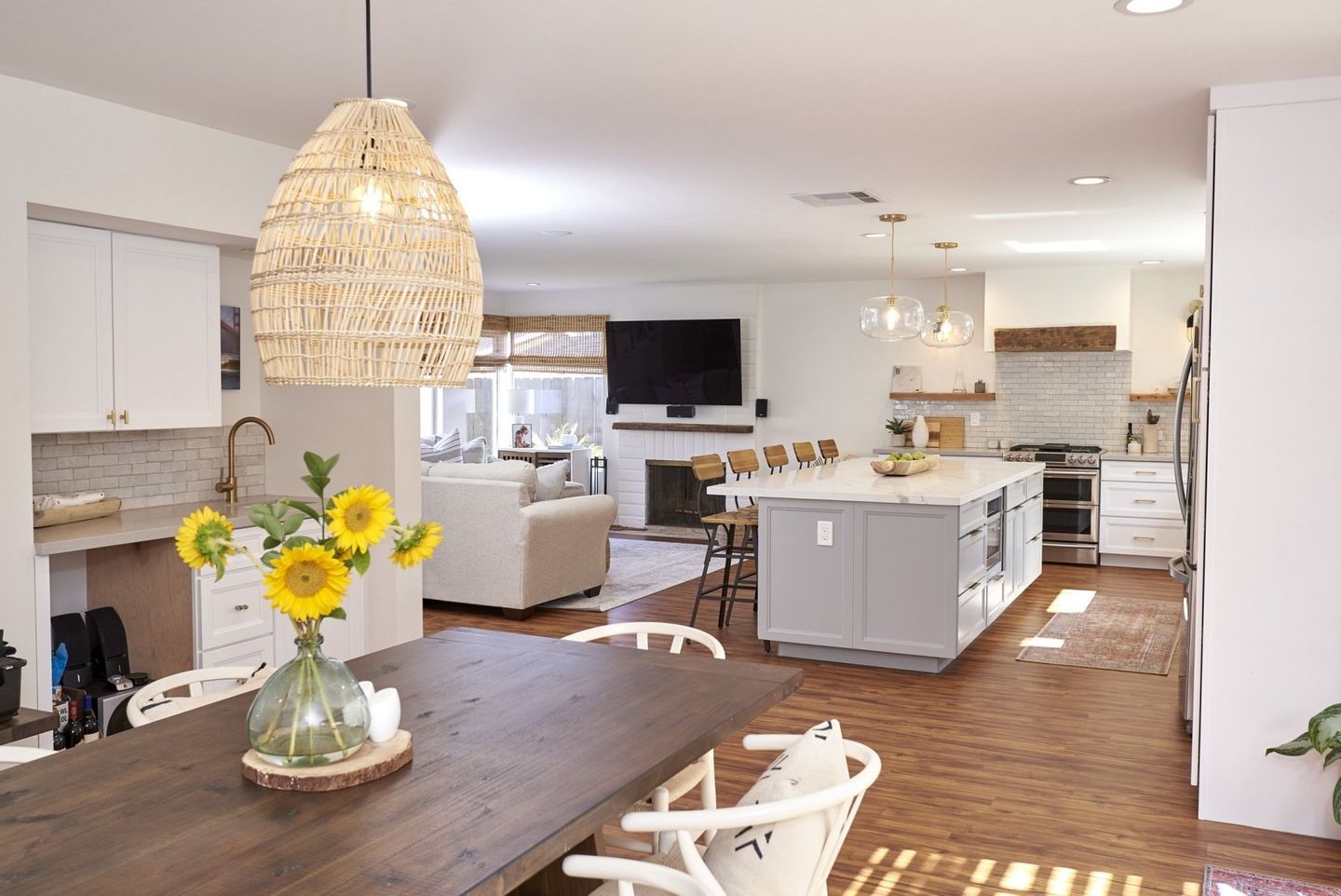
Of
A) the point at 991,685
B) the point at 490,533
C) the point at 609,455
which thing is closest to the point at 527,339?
the point at 609,455

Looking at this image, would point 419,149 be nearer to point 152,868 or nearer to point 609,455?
point 152,868

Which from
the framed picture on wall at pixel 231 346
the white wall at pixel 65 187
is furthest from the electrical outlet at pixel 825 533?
the white wall at pixel 65 187

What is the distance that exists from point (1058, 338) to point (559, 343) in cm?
492

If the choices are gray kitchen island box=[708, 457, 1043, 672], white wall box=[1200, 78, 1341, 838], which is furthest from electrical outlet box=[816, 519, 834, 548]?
white wall box=[1200, 78, 1341, 838]

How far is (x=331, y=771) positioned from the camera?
1.82 m

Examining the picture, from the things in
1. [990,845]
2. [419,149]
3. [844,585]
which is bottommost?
[990,845]

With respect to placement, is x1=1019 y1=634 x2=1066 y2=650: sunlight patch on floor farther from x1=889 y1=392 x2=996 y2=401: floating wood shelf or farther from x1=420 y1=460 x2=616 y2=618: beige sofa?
x1=889 y1=392 x2=996 y2=401: floating wood shelf

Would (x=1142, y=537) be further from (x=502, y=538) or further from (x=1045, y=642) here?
(x=502, y=538)

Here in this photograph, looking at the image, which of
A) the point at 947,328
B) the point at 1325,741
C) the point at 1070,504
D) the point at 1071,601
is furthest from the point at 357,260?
the point at 1070,504

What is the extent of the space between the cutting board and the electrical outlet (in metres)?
4.37

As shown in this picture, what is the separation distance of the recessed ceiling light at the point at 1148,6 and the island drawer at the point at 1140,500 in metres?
6.22

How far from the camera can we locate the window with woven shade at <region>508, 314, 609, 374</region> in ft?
36.1

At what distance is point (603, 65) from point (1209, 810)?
3.09 metres

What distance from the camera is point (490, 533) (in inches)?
264
